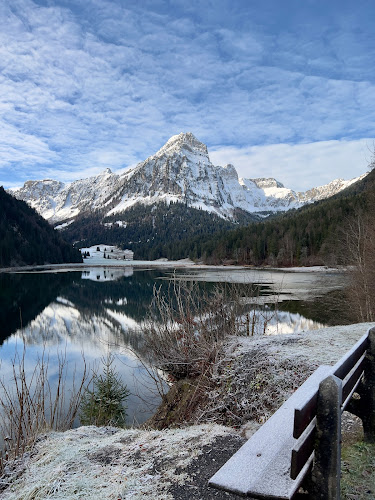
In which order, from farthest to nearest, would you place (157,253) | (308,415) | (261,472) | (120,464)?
(157,253), (120,464), (261,472), (308,415)

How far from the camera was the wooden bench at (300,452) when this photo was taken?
1.99m

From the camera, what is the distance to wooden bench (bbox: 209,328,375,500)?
1.99 m

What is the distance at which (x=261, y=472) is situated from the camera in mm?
2340

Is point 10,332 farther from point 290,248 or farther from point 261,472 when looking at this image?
point 290,248

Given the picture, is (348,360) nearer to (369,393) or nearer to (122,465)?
(369,393)

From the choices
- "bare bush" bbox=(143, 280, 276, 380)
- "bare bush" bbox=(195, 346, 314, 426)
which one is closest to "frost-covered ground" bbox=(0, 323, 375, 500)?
"bare bush" bbox=(195, 346, 314, 426)

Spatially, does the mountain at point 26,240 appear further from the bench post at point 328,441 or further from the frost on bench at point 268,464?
the bench post at point 328,441

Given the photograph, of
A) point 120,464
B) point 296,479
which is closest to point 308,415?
point 296,479

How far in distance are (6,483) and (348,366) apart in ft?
13.1

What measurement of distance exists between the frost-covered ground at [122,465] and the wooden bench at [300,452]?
1.02 m

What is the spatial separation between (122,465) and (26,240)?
11628 cm

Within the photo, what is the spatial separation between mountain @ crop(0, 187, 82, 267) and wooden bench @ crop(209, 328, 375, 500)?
94.1 m

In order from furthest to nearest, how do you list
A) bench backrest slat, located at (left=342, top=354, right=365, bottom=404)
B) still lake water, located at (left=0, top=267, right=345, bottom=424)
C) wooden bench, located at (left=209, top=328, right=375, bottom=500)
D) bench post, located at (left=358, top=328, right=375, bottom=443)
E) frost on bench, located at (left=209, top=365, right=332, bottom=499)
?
still lake water, located at (left=0, top=267, right=345, bottom=424) < bench post, located at (left=358, top=328, right=375, bottom=443) < bench backrest slat, located at (left=342, top=354, right=365, bottom=404) < frost on bench, located at (left=209, top=365, right=332, bottom=499) < wooden bench, located at (left=209, top=328, right=375, bottom=500)

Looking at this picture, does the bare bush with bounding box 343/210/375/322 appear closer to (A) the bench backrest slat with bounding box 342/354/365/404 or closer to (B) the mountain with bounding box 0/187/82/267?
(A) the bench backrest slat with bounding box 342/354/365/404
